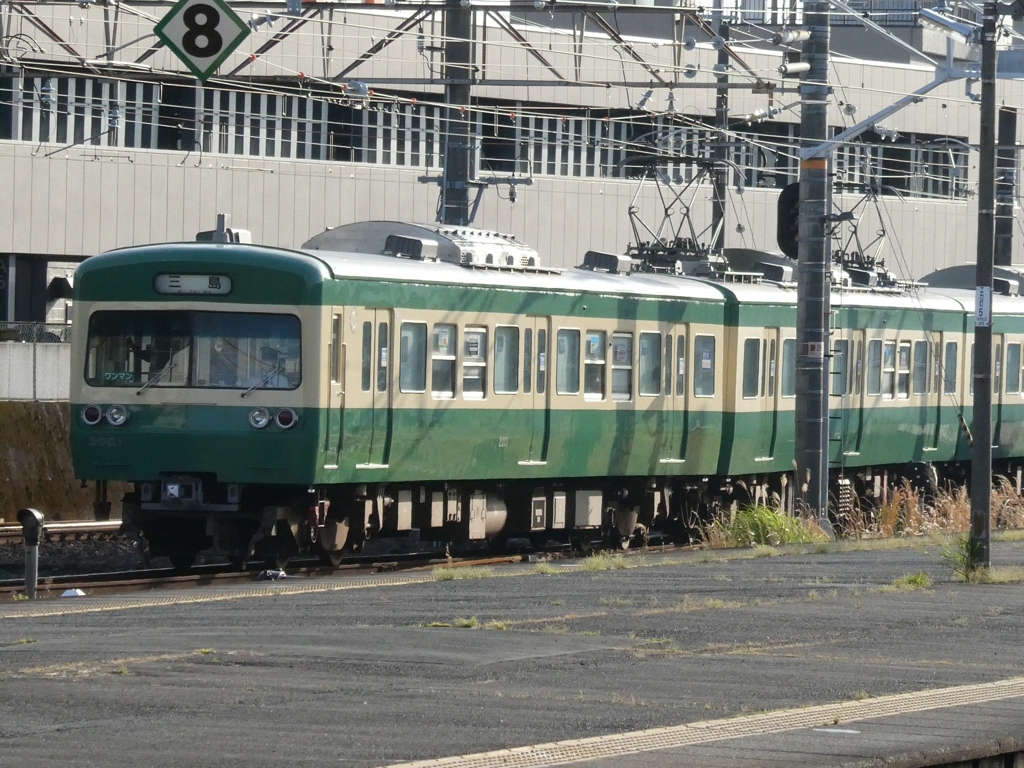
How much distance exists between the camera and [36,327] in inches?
1124

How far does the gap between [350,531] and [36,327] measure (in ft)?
35.8

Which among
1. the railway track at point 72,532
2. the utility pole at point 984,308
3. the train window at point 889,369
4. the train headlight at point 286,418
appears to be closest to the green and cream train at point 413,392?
the train headlight at point 286,418

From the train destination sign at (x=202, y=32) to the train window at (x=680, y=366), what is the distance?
24.8 ft

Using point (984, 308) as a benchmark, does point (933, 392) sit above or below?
below

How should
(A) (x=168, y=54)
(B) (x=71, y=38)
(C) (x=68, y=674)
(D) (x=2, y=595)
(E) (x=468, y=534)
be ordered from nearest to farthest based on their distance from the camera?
(C) (x=68, y=674), (D) (x=2, y=595), (E) (x=468, y=534), (B) (x=71, y=38), (A) (x=168, y=54)

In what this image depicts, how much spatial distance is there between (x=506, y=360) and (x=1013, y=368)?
12273mm

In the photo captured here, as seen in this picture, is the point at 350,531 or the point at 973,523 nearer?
the point at 973,523

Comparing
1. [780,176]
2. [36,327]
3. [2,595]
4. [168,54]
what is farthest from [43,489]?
[780,176]

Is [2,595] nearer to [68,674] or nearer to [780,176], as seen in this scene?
[68,674]

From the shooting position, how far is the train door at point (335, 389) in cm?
1791

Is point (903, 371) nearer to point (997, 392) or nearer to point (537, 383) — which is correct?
point (997, 392)

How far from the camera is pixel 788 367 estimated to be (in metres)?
25.0

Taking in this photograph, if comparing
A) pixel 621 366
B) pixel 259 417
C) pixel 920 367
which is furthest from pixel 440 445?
pixel 920 367

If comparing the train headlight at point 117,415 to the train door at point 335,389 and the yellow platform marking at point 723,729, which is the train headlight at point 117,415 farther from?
the yellow platform marking at point 723,729
